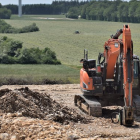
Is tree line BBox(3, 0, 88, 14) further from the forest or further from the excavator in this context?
the excavator

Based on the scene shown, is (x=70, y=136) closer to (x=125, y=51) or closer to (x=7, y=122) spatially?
(x=7, y=122)

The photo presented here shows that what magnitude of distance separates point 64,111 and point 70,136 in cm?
389

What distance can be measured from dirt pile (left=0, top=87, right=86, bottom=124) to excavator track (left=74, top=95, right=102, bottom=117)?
683 millimetres

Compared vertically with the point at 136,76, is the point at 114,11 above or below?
above

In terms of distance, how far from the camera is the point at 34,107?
→ 16.2 m

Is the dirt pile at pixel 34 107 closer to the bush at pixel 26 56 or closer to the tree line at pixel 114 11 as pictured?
the bush at pixel 26 56

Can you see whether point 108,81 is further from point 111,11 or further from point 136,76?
point 111,11

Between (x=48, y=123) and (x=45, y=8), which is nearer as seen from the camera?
(x=48, y=123)

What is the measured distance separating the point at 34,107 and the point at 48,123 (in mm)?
2209

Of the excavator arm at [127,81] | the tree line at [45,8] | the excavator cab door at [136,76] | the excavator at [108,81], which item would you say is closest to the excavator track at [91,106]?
the excavator at [108,81]

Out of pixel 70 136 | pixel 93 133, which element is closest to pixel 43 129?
pixel 70 136

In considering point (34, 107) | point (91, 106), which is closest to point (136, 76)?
point (91, 106)

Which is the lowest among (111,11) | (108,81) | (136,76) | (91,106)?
(91,106)

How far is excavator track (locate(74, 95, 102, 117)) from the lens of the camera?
17422mm
